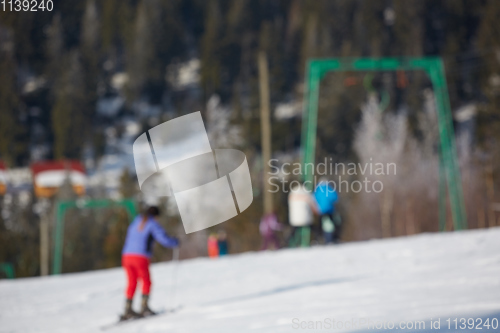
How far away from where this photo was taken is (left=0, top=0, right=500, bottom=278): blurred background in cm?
4450

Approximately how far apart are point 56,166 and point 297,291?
7172 cm

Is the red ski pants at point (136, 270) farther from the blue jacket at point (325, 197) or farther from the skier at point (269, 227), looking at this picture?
the skier at point (269, 227)

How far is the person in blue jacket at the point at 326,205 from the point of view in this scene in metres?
14.5

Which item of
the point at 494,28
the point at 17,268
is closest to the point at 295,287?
the point at 17,268

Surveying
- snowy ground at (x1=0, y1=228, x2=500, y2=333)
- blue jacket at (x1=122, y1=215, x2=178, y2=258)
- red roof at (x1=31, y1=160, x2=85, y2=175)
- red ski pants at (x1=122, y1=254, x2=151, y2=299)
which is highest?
red roof at (x1=31, y1=160, x2=85, y2=175)

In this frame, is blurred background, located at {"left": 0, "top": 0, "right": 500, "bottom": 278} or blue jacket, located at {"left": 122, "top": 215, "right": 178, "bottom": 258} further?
blurred background, located at {"left": 0, "top": 0, "right": 500, "bottom": 278}

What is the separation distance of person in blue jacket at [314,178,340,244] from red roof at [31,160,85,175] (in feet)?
211

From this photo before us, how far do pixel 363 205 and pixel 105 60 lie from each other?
5666 centimetres

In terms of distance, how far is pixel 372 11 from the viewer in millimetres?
86500

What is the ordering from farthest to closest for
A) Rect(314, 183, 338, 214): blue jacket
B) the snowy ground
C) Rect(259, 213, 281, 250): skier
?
Rect(259, 213, 281, 250): skier < Rect(314, 183, 338, 214): blue jacket < the snowy ground

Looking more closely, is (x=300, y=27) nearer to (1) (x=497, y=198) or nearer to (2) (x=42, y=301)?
(1) (x=497, y=198)

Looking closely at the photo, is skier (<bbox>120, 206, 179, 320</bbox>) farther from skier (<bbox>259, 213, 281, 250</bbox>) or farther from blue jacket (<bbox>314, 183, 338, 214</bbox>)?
skier (<bbox>259, 213, 281, 250</bbox>)

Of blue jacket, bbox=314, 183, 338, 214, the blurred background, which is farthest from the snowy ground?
the blurred background

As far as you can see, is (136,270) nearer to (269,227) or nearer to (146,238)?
(146,238)
